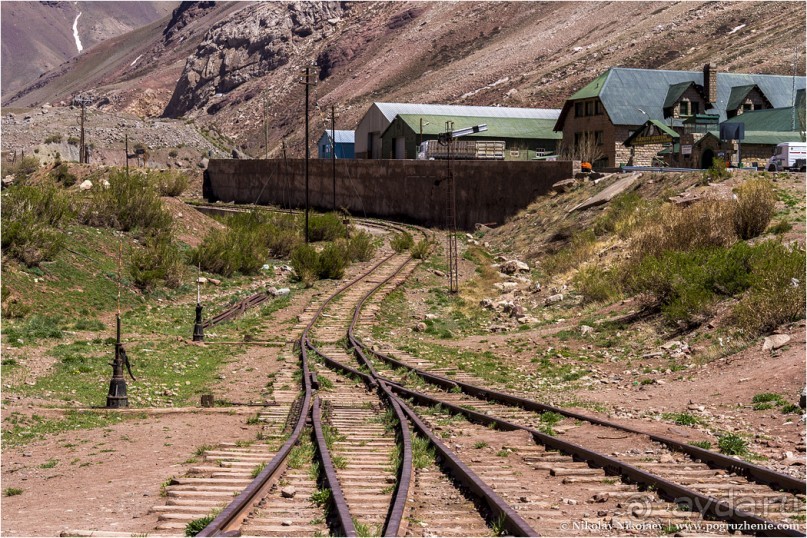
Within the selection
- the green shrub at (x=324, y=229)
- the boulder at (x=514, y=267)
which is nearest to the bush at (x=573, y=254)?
the boulder at (x=514, y=267)

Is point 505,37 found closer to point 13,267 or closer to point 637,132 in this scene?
point 637,132

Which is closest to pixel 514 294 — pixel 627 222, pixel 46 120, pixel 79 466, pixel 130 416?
pixel 627 222

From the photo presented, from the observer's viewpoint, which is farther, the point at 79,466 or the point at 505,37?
the point at 505,37

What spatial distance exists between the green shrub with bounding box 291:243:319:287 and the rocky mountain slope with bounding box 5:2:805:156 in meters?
50.5

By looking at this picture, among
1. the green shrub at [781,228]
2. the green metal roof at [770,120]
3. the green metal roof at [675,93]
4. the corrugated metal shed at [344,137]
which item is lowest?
the green shrub at [781,228]

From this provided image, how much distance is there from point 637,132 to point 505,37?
97674 millimetres

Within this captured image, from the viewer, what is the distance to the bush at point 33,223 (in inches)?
1078

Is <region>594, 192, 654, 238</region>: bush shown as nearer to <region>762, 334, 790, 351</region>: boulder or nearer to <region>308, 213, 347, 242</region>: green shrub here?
<region>308, 213, 347, 242</region>: green shrub

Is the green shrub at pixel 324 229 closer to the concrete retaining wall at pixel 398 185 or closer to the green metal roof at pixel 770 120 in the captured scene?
the concrete retaining wall at pixel 398 185

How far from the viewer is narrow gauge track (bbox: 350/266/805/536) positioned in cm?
894

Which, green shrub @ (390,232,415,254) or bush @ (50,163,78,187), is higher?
bush @ (50,163,78,187)

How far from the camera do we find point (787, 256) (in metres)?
20.5

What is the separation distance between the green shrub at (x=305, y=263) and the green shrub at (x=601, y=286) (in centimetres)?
1045

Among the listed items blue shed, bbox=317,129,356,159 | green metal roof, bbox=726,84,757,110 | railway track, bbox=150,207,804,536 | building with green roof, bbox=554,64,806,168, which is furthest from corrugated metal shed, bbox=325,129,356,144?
railway track, bbox=150,207,804,536
